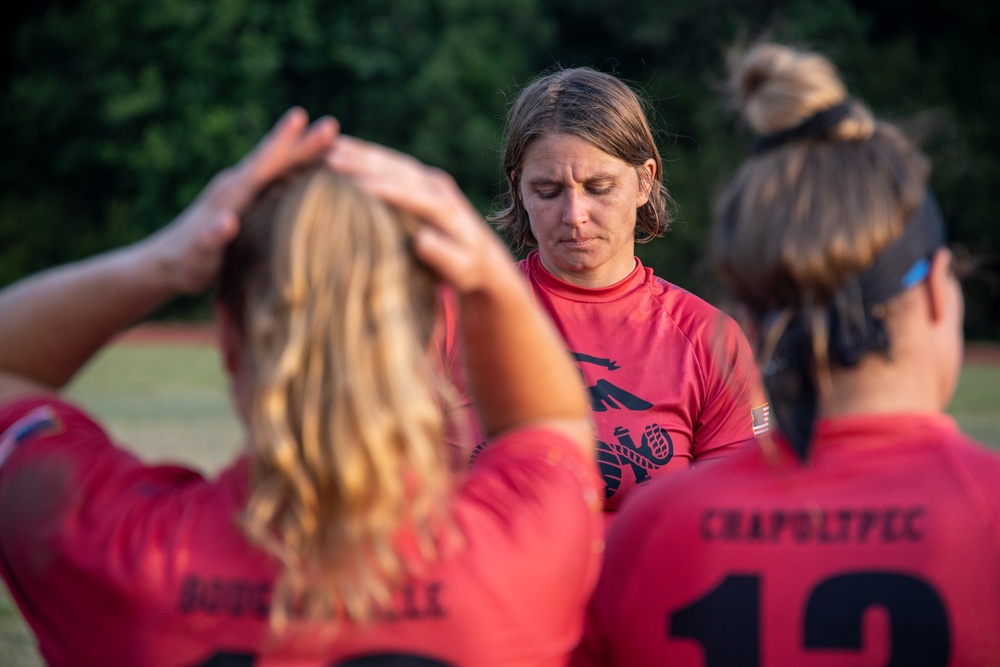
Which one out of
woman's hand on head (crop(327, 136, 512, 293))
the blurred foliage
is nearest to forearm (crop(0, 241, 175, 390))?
woman's hand on head (crop(327, 136, 512, 293))

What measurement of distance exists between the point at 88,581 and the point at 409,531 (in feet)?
1.36

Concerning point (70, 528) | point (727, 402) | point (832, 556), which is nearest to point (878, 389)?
point (832, 556)

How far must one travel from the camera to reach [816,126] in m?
1.66

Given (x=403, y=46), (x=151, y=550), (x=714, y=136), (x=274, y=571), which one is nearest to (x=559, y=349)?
(x=274, y=571)

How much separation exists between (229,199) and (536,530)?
58 cm

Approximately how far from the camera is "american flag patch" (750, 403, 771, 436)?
322 centimetres

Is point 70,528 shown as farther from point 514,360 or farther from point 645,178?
point 645,178

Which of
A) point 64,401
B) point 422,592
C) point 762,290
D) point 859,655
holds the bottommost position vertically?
point 859,655

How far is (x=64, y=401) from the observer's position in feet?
5.27

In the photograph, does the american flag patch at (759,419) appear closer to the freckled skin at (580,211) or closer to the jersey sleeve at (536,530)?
the freckled skin at (580,211)

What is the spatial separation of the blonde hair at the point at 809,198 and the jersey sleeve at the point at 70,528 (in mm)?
881

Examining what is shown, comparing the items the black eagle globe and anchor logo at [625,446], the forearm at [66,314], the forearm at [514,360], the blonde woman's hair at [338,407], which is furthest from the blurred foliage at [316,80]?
the blonde woman's hair at [338,407]

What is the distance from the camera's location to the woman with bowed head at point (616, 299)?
3109 millimetres

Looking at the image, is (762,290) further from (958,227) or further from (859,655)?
(958,227)
